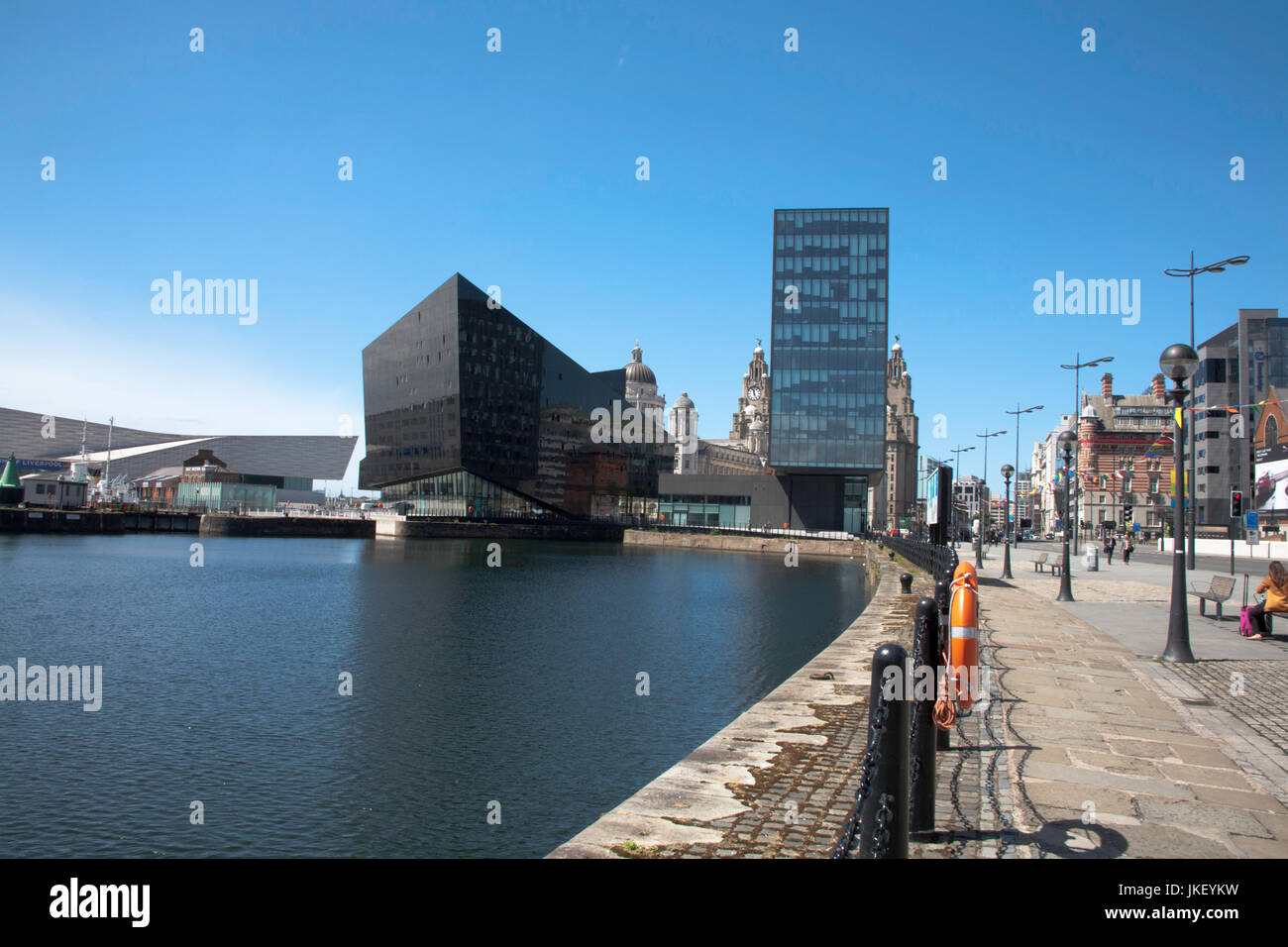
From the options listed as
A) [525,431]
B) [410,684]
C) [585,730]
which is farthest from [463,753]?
[525,431]

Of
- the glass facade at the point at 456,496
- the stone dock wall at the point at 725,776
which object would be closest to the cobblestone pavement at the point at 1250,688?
the stone dock wall at the point at 725,776

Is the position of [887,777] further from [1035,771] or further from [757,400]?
[757,400]

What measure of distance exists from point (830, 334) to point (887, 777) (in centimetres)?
7612

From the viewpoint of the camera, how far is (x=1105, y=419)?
516 feet

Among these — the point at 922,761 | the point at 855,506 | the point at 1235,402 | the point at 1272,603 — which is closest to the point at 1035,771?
the point at 922,761

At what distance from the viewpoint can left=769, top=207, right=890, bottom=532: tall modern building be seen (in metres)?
77.2

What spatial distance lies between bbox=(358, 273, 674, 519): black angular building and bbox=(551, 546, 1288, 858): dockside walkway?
67318mm

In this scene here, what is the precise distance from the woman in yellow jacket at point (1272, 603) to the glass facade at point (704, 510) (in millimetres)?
78223

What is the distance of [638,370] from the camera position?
624 ft

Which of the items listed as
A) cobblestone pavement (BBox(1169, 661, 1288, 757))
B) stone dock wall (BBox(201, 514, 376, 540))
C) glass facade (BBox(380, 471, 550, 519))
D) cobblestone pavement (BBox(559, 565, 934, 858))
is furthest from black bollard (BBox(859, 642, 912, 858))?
stone dock wall (BBox(201, 514, 376, 540))

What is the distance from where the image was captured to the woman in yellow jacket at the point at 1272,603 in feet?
55.1
